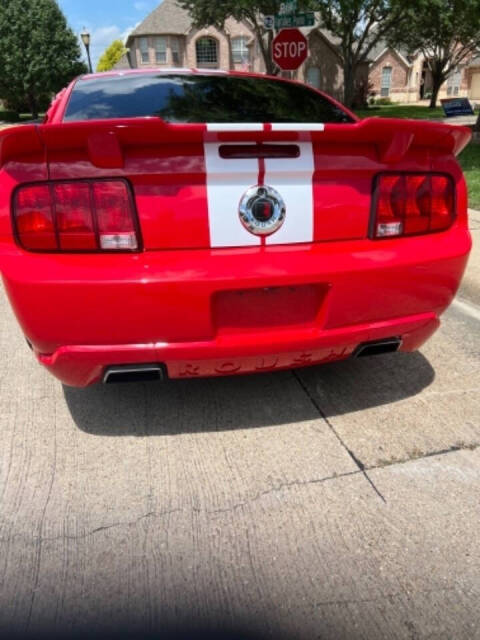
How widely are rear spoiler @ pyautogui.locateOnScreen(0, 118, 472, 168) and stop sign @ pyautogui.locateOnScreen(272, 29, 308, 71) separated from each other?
24.4 feet

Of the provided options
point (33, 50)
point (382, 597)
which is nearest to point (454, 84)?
point (33, 50)

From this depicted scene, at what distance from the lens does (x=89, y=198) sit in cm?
184

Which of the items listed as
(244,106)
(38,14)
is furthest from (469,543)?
(38,14)

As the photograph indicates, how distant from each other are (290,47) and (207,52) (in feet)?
156

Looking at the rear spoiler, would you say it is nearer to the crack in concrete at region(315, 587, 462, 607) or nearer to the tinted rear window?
the tinted rear window

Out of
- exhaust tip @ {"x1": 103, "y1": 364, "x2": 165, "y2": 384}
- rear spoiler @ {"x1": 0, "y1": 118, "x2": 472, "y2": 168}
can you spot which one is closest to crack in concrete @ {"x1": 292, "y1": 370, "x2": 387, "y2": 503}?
exhaust tip @ {"x1": 103, "y1": 364, "x2": 165, "y2": 384}

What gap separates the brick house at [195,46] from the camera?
4831 cm

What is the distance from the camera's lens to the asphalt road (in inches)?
63.9

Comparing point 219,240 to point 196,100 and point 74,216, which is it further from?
point 196,100

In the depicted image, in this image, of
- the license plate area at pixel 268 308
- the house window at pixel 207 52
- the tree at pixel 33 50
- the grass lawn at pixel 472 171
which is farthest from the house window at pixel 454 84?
the license plate area at pixel 268 308

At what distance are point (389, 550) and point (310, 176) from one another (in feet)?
4.47

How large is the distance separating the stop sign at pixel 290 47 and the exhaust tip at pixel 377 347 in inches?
298

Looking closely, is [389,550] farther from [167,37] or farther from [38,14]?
[167,37]

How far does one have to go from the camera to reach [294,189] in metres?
1.96
